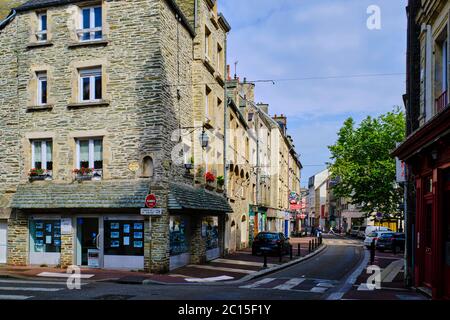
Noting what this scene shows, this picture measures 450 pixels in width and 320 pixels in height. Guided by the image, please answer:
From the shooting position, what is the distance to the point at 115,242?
19094 millimetres

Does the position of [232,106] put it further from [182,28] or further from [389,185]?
[389,185]

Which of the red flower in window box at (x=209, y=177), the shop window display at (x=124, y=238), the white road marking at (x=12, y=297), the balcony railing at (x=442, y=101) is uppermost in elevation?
the balcony railing at (x=442, y=101)

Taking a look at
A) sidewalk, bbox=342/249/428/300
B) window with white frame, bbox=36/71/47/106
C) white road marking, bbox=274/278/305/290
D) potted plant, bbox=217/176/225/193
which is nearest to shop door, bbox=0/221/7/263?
window with white frame, bbox=36/71/47/106

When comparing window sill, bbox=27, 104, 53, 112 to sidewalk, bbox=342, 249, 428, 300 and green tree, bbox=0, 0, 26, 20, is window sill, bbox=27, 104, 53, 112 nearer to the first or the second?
green tree, bbox=0, 0, 26, 20

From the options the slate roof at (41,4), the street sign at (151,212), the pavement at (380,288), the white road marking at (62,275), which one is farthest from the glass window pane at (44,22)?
the pavement at (380,288)

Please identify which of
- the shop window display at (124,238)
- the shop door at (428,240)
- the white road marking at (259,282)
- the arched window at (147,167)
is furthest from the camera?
the shop window display at (124,238)

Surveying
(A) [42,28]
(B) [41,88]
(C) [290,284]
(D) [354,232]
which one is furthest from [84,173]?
(D) [354,232]

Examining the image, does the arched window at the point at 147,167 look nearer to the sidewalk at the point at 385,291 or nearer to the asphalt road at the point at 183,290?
the asphalt road at the point at 183,290

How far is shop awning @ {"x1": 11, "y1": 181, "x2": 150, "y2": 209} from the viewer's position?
1836 centimetres

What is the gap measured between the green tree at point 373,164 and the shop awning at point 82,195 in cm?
3198

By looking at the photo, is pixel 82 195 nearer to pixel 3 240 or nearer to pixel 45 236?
pixel 45 236

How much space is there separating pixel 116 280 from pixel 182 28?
11.1m

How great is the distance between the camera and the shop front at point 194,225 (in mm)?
→ 19369
